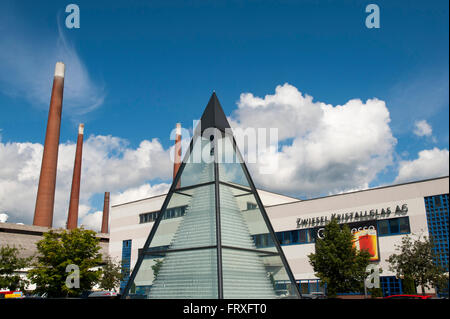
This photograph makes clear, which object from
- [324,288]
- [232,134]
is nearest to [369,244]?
[324,288]

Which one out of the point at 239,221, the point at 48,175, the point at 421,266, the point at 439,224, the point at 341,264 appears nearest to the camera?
the point at 239,221

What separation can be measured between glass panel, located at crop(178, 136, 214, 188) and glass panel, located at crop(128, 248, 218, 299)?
270cm

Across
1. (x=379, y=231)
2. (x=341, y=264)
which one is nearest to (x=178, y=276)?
(x=341, y=264)

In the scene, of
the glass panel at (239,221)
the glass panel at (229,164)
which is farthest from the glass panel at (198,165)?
the glass panel at (239,221)

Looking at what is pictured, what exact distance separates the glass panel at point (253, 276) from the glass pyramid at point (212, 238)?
2 centimetres

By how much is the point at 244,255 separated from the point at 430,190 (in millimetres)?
27239

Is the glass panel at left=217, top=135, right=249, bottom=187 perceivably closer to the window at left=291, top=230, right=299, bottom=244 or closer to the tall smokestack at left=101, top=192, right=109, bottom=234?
the window at left=291, top=230, right=299, bottom=244

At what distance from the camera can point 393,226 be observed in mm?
35562

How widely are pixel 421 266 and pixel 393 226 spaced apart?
251 inches

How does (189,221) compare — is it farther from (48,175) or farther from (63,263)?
(48,175)

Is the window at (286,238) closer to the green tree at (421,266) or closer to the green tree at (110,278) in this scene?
the green tree at (421,266)

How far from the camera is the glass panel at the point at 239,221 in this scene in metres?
12.5

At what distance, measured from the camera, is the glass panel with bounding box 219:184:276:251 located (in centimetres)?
1254

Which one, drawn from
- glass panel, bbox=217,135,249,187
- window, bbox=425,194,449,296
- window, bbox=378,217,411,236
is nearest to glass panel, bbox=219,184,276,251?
glass panel, bbox=217,135,249,187
